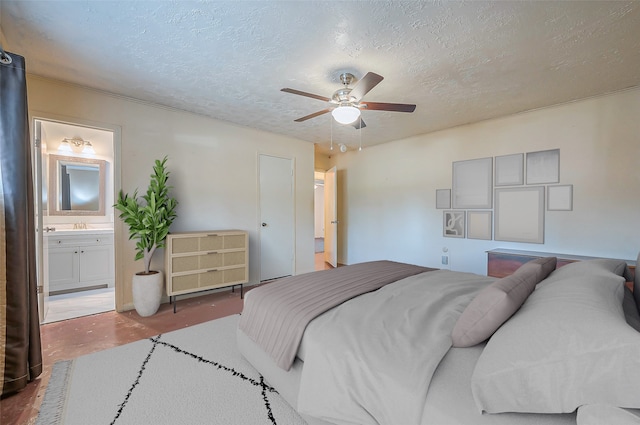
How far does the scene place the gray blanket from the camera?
1463 millimetres

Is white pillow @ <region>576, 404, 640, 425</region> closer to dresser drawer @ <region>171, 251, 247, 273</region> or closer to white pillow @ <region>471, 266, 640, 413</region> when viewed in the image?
white pillow @ <region>471, 266, 640, 413</region>

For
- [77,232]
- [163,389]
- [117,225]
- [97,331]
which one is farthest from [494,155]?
[77,232]

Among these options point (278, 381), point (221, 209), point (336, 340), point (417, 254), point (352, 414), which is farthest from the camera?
point (417, 254)

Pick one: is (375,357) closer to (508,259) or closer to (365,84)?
(365,84)

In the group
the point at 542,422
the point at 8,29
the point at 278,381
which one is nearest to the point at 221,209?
the point at 8,29

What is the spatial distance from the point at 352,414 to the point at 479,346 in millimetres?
604

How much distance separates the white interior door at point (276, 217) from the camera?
4.37 m

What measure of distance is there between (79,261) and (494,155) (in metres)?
6.05

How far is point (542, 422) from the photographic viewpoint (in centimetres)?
79

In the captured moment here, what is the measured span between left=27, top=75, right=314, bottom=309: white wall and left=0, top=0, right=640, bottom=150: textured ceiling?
0.71 feet

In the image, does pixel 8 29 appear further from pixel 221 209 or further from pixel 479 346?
pixel 479 346

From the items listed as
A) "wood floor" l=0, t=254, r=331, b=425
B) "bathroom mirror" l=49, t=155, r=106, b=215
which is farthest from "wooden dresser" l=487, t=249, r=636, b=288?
"bathroom mirror" l=49, t=155, r=106, b=215

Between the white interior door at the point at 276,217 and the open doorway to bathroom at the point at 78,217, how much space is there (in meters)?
2.07

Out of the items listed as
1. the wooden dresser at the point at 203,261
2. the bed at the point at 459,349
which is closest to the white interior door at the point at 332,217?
the wooden dresser at the point at 203,261
